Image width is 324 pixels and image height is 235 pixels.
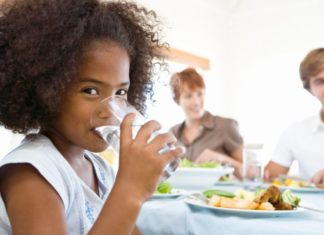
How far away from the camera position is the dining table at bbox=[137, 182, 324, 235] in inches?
30.7

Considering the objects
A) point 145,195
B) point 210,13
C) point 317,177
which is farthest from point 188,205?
point 210,13

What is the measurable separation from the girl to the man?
1.33m

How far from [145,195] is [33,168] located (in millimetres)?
176

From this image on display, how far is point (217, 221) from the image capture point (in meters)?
0.84

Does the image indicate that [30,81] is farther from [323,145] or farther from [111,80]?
[323,145]

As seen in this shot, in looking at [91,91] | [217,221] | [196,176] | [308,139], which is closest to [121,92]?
[91,91]

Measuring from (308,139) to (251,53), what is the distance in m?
2.26

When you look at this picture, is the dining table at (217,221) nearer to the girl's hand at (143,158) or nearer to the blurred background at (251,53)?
the girl's hand at (143,158)

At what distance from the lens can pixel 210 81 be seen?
4.25 m

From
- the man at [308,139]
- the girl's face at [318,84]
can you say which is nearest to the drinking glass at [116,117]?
the man at [308,139]

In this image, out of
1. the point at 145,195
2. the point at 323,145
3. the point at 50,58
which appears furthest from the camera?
the point at 323,145

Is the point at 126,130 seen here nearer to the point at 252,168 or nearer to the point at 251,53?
the point at 252,168

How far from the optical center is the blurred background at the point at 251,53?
3.83 m

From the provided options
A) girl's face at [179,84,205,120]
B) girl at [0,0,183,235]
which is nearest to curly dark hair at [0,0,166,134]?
girl at [0,0,183,235]
